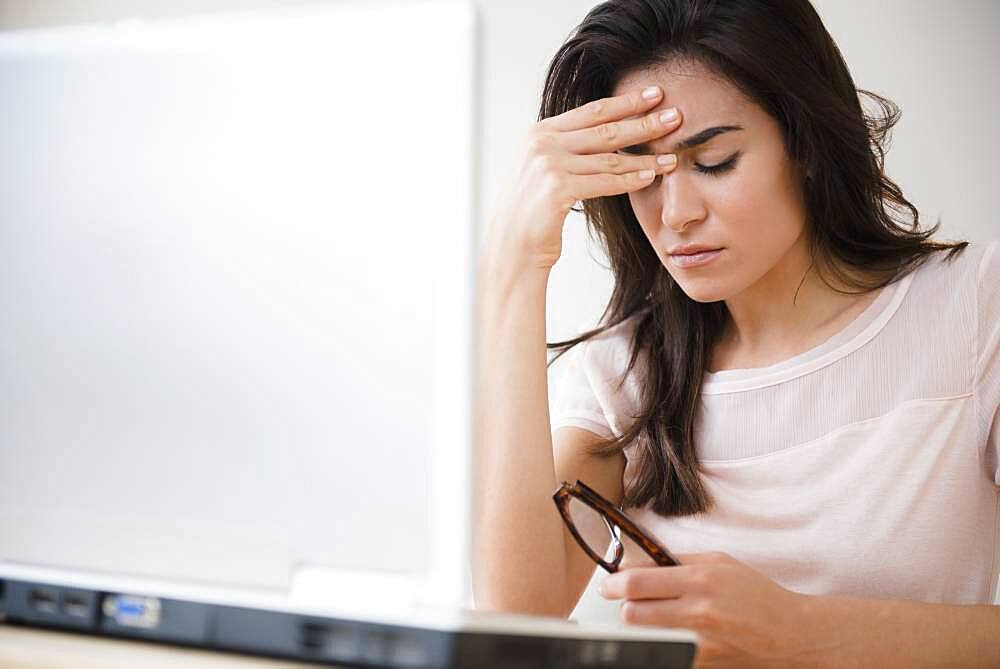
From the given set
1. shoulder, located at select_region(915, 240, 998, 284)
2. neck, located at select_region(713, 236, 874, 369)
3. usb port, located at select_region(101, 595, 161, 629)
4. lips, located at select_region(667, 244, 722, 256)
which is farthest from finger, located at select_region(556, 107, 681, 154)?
usb port, located at select_region(101, 595, 161, 629)

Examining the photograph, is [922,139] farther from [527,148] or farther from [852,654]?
[852,654]

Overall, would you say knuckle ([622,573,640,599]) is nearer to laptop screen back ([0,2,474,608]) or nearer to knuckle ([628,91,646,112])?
laptop screen back ([0,2,474,608])

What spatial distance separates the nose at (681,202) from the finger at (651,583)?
0.46 m

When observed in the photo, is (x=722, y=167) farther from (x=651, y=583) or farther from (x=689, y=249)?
(x=651, y=583)

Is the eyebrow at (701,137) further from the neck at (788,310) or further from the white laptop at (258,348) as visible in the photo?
the white laptop at (258,348)

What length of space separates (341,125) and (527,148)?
66cm

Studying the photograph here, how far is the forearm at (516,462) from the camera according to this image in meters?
1.10

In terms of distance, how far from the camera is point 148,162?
0.56m

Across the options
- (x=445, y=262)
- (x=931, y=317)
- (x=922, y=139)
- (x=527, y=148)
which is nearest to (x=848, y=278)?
(x=931, y=317)

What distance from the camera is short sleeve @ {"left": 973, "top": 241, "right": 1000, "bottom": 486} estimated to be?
3.51 feet

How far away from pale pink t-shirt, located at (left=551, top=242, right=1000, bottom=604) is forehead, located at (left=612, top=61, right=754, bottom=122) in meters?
0.32

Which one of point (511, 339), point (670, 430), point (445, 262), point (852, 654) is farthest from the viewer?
point (670, 430)

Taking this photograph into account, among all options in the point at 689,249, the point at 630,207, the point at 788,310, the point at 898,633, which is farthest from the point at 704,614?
the point at 630,207

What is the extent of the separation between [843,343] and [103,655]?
3.09 ft
